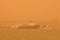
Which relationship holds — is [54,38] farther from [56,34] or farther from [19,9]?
[19,9]

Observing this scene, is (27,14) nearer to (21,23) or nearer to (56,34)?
(21,23)

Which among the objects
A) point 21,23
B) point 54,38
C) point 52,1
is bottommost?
point 54,38

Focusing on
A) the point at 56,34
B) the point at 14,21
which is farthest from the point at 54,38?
the point at 14,21

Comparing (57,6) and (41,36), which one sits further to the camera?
(57,6)

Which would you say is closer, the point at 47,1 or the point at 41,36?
the point at 41,36

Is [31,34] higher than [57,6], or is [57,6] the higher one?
[57,6]

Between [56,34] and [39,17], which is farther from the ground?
[39,17]

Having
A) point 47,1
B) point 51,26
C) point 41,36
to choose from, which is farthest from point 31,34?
point 47,1
